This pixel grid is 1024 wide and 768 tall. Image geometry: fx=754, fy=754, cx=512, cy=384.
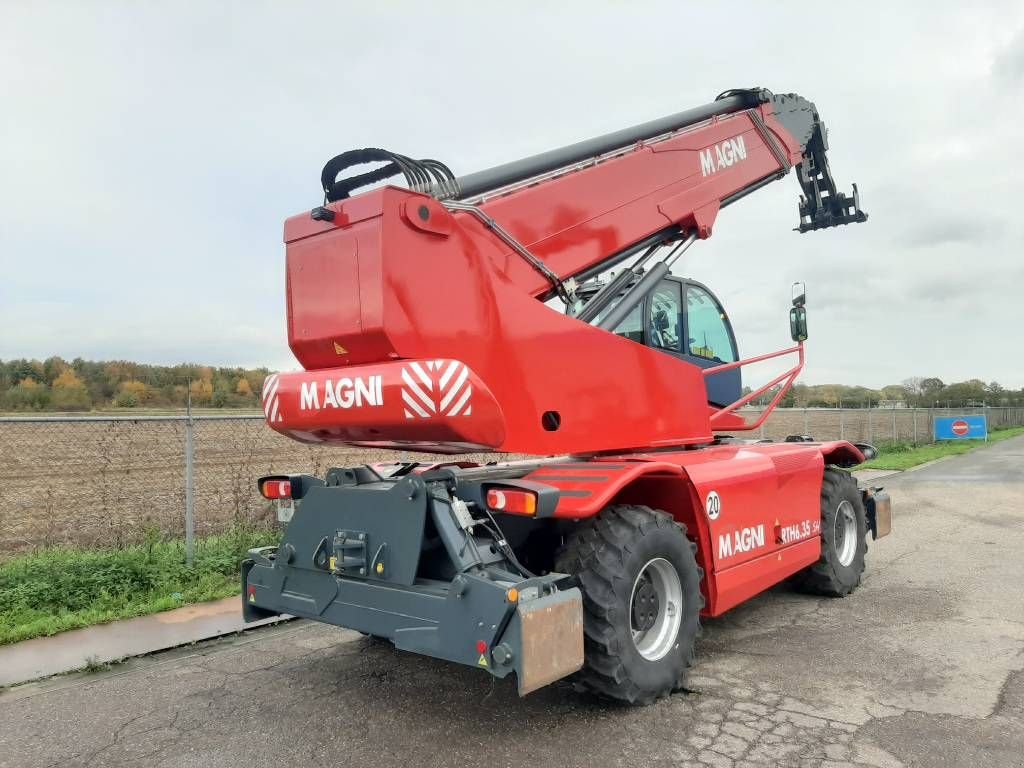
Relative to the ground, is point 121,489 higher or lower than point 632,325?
lower

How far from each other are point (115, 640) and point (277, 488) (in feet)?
6.02

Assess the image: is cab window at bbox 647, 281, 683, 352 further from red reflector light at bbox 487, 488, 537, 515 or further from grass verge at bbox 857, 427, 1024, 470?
grass verge at bbox 857, 427, 1024, 470

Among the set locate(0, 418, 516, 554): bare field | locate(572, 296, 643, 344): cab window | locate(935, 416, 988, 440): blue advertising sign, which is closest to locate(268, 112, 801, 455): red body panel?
locate(572, 296, 643, 344): cab window

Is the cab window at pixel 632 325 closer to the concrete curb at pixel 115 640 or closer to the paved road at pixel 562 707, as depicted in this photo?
the paved road at pixel 562 707

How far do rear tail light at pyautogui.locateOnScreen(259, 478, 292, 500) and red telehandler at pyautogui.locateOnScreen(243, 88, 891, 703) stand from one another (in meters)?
0.02

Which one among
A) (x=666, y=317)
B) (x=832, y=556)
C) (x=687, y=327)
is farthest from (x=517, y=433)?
(x=832, y=556)

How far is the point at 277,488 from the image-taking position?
16.6 ft

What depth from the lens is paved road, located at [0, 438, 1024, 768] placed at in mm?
3627

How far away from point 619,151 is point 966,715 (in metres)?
4.21

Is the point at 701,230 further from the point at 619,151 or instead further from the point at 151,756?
the point at 151,756

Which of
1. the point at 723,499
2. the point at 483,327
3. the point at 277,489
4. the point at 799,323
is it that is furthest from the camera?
the point at 799,323

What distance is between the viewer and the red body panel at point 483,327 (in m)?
4.02

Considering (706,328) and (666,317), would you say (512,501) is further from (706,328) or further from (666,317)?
(706,328)

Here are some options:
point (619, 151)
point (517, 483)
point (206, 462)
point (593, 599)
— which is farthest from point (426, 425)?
point (206, 462)
